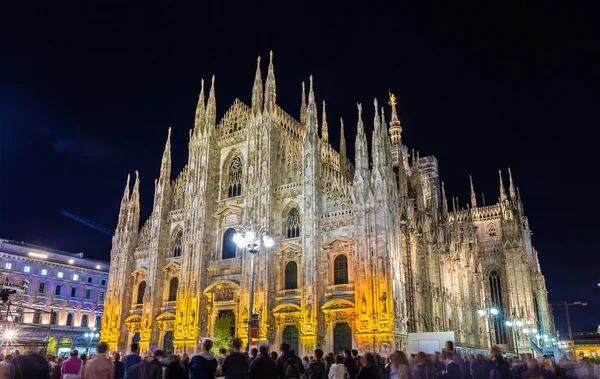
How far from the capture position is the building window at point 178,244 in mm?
47531

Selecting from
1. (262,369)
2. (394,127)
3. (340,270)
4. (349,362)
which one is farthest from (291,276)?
(262,369)

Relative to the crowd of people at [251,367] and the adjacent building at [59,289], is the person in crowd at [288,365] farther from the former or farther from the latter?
the adjacent building at [59,289]

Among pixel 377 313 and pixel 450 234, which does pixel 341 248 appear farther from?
pixel 450 234

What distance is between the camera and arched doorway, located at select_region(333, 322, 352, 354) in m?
36.5

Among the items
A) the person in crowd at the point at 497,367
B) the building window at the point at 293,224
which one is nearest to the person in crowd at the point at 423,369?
the person in crowd at the point at 497,367

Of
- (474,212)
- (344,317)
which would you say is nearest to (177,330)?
(344,317)

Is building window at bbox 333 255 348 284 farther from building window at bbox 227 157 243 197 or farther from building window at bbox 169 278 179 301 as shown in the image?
building window at bbox 169 278 179 301

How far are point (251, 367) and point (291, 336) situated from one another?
102 ft

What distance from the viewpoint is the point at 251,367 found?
9.12 m

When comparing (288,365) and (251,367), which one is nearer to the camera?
(251,367)

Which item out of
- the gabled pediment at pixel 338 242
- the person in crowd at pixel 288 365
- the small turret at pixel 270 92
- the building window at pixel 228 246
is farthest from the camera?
the small turret at pixel 270 92

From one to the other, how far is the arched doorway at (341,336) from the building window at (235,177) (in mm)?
15811

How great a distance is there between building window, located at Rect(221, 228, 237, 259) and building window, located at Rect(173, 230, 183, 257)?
4990 mm

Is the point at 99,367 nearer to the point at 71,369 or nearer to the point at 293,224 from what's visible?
the point at 71,369
